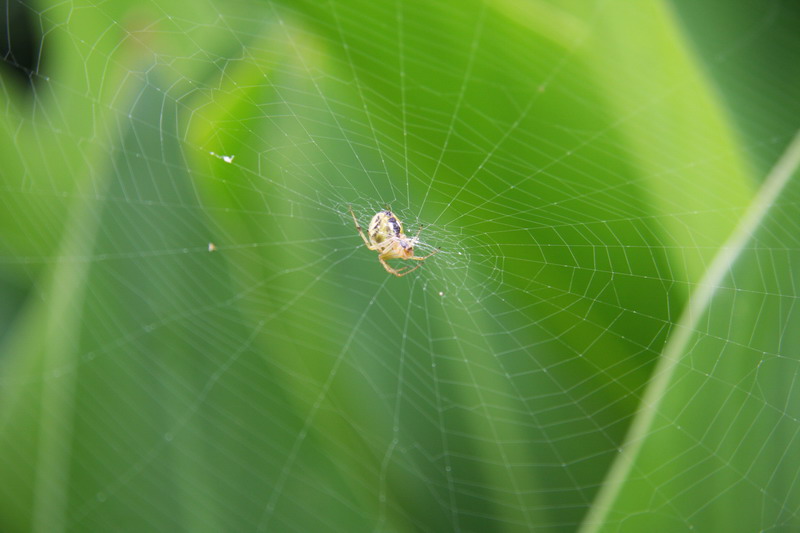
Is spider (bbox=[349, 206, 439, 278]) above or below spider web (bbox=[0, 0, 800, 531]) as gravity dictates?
above

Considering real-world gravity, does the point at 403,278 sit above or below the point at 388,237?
below

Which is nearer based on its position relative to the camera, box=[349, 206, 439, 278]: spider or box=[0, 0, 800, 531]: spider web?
box=[0, 0, 800, 531]: spider web

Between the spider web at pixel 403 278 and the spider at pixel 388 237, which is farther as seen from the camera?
the spider at pixel 388 237

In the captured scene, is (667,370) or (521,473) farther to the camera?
(521,473)

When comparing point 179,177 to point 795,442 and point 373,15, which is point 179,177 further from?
point 795,442

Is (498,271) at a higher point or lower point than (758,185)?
higher

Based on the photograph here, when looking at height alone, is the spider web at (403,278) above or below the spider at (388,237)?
below

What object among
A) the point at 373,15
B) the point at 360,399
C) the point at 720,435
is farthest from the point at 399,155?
the point at 720,435

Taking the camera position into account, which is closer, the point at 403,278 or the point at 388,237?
the point at 403,278
